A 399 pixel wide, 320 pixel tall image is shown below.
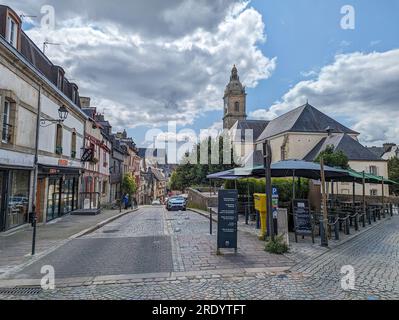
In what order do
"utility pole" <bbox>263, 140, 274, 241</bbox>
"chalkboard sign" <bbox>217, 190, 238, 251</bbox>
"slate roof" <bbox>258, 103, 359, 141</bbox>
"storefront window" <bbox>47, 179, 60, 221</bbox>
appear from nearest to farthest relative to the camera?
"chalkboard sign" <bbox>217, 190, 238, 251</bbox>, "utility pole" <bbox>263, 140, 274, 241</bbox>, "storefront window" <bbox>47, 179, 60, 221</bbox>, "slate roof" <bbox>258, 103, 359, 141</bbox>

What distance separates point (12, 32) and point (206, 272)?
36.5 feet

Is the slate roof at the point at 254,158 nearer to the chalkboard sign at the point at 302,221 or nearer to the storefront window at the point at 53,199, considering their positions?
the storefront window at the point at 53,199

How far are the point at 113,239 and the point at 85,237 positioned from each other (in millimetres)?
1255

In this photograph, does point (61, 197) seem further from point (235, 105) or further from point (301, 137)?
point (235, 105)

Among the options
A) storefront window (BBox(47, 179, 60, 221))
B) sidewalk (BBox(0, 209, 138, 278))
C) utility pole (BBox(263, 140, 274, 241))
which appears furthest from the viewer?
storefront window (BBox(47, 179, 60, 221))

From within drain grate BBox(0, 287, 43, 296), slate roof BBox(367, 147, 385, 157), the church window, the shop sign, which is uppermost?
the church window

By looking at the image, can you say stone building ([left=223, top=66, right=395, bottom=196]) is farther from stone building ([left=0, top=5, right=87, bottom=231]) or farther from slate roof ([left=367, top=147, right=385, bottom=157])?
stone building ([left=0, top=5, right=87, bottom=231])

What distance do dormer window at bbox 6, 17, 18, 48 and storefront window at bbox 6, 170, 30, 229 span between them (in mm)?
4797

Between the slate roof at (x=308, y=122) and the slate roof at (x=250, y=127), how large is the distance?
10046 millimetres

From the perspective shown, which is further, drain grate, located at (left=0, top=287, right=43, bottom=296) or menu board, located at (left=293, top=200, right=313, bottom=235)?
menu board, located at (left=293, top=200, right=313, bottom=235)

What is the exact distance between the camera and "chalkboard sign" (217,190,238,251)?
6797 mm

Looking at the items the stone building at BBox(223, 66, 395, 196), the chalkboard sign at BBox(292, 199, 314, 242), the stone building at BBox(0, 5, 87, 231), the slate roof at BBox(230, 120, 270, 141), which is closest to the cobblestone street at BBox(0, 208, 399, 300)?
the chalkboard sign at BBox(292, 199, 314, 242)

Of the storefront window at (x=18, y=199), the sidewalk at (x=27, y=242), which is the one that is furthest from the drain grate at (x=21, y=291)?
the storefront window at (x=18, y=199)
